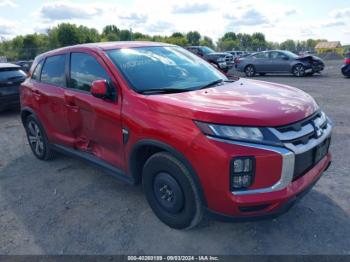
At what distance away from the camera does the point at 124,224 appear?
3.47 m

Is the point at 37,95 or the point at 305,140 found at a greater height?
the point at 37,95

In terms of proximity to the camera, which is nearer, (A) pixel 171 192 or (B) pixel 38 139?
(A) pixel 171 192

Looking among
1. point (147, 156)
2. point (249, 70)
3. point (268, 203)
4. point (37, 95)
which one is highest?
point (37, 95)

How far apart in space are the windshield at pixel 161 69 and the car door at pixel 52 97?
1.09m

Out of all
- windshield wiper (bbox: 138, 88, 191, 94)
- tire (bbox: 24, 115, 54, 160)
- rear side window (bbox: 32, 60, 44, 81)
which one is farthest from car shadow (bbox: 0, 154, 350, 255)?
rear side window (bbox: 32, 60, 44, 81)

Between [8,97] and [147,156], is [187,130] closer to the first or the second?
[147,156]

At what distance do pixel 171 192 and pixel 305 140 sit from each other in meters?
1.29

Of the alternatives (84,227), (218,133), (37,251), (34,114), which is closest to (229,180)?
(218,133)

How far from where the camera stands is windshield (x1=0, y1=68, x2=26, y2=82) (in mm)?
8984

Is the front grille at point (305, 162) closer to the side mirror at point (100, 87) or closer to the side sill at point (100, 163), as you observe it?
the side sill at point (100, 163)

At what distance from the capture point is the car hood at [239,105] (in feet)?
8.76

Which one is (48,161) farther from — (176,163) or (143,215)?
(176,163)

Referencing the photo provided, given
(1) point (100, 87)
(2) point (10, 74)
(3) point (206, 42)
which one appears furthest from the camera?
(3) point (206, 42)

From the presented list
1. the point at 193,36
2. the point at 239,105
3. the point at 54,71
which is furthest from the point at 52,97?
the point at 193,36
